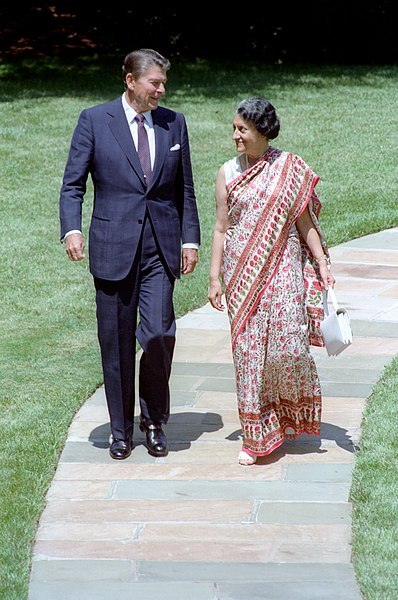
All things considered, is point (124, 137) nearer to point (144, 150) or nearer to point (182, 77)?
point (144, 150)

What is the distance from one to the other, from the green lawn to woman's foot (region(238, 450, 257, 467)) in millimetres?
563

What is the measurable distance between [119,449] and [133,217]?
1255 mm

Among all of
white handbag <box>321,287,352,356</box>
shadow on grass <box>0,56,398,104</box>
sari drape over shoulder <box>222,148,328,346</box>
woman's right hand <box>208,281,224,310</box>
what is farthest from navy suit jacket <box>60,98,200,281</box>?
shadow on grass <box>0,56,398,104</box>

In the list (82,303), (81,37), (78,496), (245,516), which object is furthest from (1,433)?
(81,37)

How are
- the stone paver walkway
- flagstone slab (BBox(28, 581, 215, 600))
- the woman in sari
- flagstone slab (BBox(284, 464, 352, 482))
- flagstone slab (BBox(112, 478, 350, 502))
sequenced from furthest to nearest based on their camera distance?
flagstone slab (BBox(284, 464, 352, 482)) → the woman in sari → flagstone slab (BBox(112, 478, 350, 502)) → the stone paver walkway → flagstone slab (BBox(28, 581, 215, 600))

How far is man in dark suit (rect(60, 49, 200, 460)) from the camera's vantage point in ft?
19.3

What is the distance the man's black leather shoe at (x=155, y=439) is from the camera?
246 inches

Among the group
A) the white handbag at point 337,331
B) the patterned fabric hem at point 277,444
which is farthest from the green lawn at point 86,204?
the white handbag at point 337,331

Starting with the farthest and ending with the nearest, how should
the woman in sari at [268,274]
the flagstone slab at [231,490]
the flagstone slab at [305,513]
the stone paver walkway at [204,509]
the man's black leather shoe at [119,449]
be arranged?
1. the man's black leather shoe at [119,449]
2. the woman in sari at [268,274]
3. the flagstone slab at [231,490]
4. the flagstone slab at [305,513]
5. the stone paver walkway at [204,509]

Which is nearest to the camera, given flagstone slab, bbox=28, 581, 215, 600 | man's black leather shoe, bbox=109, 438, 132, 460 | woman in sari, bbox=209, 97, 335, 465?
flagstone slab, bbox=28, 581, 215, 600

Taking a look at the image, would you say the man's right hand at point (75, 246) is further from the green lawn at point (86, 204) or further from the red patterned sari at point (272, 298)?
the green lawn at point (86, 204)

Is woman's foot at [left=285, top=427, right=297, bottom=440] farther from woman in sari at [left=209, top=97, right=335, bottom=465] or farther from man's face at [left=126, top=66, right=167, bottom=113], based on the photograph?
man's face at [left=126, top=66, right=167, bottom=113]

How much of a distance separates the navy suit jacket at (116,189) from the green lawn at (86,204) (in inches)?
48.8

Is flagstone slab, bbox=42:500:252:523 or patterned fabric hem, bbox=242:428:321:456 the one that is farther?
patterned fabric hem, bbox=242:428:321:456
